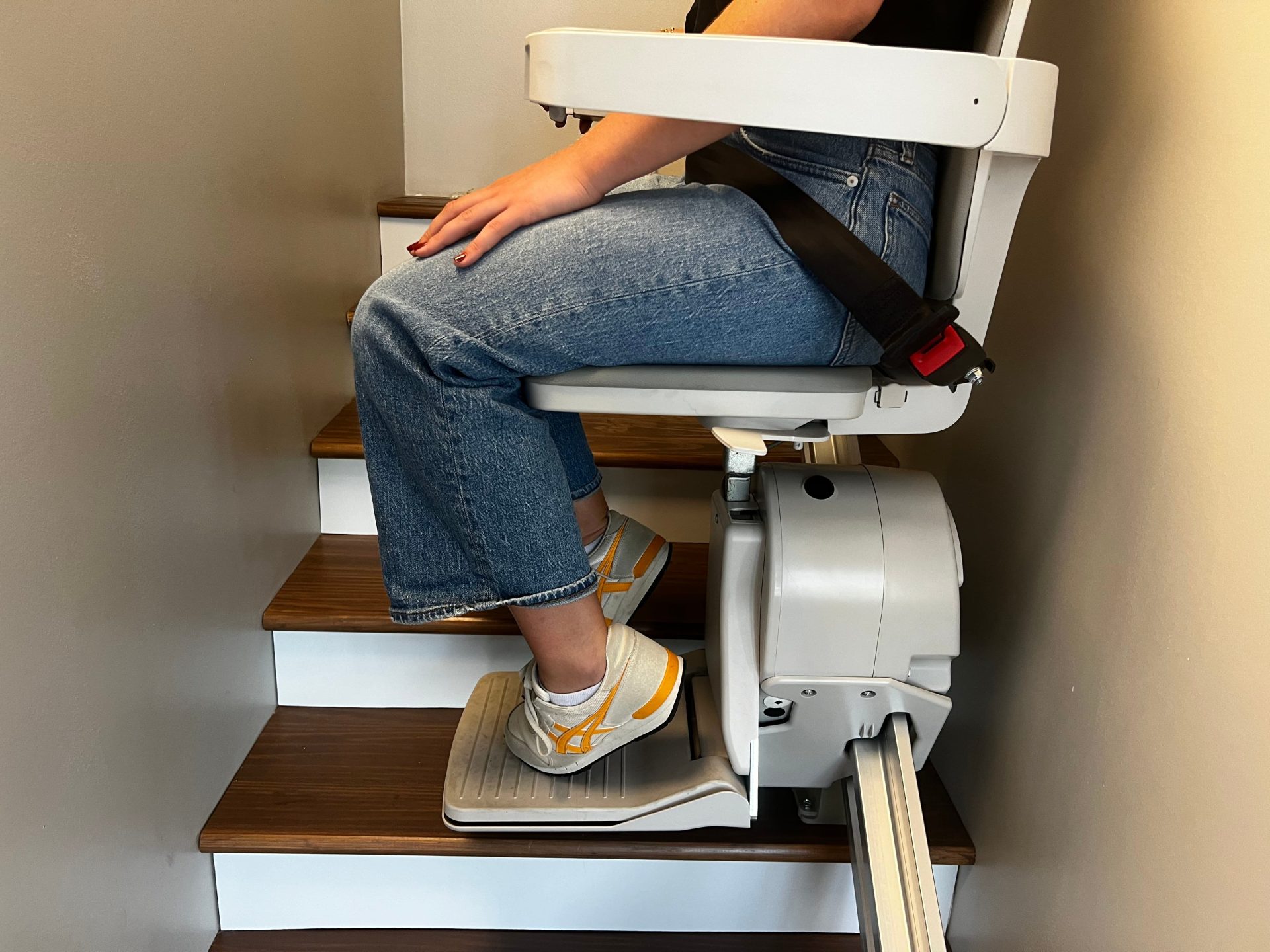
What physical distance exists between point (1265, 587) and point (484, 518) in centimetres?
57

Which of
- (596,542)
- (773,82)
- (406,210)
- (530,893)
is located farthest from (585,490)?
(406,210)

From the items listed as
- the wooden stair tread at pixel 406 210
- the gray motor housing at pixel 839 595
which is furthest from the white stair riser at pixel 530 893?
the wooden stair tread at pixel 406 210

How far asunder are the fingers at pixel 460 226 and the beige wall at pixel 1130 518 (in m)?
0.55

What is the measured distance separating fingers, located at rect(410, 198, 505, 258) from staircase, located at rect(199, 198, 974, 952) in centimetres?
52

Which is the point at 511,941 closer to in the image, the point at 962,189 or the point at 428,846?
the point at 428,846

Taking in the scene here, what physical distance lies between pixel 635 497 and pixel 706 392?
0.63 meters

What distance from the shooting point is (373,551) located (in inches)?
54.7

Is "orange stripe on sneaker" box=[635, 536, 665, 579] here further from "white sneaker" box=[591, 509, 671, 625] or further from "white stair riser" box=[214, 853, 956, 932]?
"white stair riser" box=[214, 853, 956, 932]

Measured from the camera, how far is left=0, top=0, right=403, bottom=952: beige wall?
750 millimetres

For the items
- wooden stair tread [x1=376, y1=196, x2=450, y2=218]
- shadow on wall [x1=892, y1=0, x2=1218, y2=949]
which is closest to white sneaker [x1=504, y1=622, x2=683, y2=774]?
shadow on wall [x1=892, y1=0, x2=1218, y2=949]

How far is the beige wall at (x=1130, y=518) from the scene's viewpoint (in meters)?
0.69

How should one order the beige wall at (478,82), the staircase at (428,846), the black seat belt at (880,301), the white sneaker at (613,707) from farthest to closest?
the beige wall at (478,82)
the staircase at (428,846)
the white sneaker at (613,707)
the black seat belt at (880,301)

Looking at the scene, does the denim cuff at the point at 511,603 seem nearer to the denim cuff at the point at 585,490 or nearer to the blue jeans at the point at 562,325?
the blue jeans at the point at 562,325

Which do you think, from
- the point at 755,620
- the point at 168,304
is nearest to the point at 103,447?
the point at 168,304
